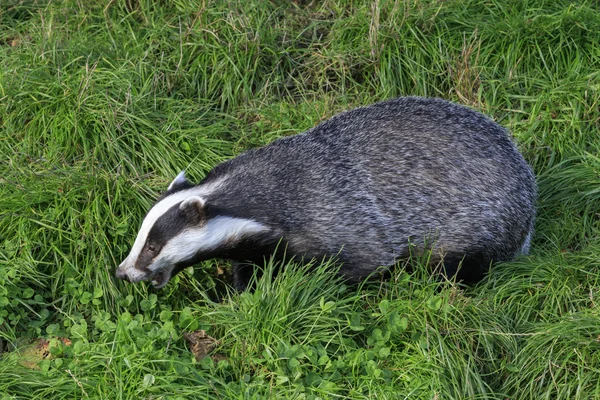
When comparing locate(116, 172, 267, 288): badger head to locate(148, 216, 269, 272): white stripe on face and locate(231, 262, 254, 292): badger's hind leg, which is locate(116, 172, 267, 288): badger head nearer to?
locate(148, 216, 269, 272): white stripe on face

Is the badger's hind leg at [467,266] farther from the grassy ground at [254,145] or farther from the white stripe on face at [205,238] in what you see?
the white stripe on face at [205,238]

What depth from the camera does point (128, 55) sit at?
7012 mm

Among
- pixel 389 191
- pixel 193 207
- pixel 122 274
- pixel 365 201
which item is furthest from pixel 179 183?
pixel 389 191

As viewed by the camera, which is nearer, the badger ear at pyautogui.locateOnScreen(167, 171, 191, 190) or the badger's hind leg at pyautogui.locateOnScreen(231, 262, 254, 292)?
the badger ear at pyautogui.locateOnScreen(167, 171, 191, 190)

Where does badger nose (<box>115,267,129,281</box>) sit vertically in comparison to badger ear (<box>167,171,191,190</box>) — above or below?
below

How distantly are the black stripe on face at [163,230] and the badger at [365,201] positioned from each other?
12 millimetres

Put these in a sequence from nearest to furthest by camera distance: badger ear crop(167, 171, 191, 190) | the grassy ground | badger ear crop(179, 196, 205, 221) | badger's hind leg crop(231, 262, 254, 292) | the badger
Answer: the grassy ground, badger ear crop(179, 196, 205, 221), the badger, badger ear crop(167, 171, 191, 190), badger's hind leg crop(231, 262, 254, 292)

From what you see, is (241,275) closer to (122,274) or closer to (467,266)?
(122,274)

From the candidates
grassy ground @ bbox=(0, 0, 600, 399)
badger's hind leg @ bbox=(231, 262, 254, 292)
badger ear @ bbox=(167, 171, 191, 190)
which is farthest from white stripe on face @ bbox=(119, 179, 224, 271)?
badger's hind leg @ bbox=(231, 262, 254, 292)

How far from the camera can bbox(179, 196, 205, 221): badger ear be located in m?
5.20

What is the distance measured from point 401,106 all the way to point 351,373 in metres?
2.05

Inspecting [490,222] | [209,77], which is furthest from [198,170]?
[490,222]

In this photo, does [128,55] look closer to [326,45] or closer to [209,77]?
[209,77]

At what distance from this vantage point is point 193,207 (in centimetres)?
A: 521
